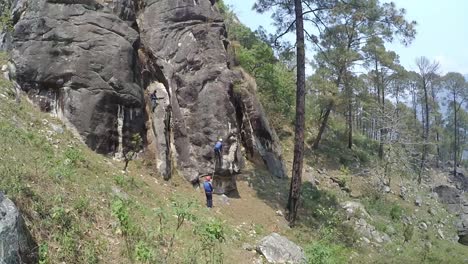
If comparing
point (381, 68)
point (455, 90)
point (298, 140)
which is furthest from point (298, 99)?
point (455, 90)

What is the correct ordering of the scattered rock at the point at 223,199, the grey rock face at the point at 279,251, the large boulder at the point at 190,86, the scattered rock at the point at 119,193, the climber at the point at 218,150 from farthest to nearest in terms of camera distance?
1. the large boulder at the point at 190,86
2. the climber at the point at 218,150
3. the scattered rock at the point at 223,199
4. the scattered rock at the point at 119,193
5. the grey rock face at the point at 279,251

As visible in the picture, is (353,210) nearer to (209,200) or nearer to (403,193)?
(209,200)

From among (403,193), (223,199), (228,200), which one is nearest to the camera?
(223,199)

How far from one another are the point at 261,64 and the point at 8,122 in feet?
47.1

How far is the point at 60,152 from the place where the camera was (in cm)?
1018

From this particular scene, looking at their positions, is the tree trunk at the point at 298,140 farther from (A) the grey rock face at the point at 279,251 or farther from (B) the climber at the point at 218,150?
(A) the grey rock face at the point at 279,251

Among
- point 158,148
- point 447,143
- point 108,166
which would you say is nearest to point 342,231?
point 158,148

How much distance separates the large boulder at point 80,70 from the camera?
39.9 ft

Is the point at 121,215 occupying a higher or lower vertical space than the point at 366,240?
higher

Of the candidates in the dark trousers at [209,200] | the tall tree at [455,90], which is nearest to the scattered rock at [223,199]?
the dark trousers at [209,200]

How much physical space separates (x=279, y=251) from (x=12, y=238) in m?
5.85

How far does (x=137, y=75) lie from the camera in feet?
46.1

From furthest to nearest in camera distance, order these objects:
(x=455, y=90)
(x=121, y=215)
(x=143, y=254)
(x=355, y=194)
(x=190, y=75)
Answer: (x=455, y=90)
(x=355, y=194)
(x=190, y=75)
(x=121, y=215)
(x=143, y=254)

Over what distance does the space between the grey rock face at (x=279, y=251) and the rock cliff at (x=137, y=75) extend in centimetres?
468
